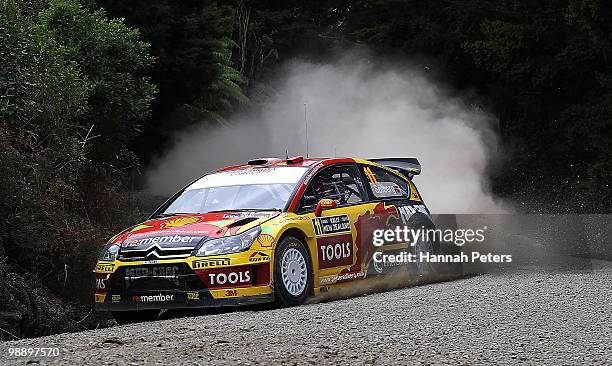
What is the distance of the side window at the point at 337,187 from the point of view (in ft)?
39.5

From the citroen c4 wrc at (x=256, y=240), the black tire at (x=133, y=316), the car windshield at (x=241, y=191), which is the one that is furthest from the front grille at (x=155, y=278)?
the car windshield at (x=241, y=191)

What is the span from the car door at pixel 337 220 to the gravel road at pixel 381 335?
0.70 m

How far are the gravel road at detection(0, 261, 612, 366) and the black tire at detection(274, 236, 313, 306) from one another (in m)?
0.34

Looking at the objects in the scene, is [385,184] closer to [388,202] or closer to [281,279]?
[388,202]

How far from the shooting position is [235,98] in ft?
103

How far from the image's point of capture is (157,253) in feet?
35.2

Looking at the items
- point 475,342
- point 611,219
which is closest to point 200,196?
point 475,342

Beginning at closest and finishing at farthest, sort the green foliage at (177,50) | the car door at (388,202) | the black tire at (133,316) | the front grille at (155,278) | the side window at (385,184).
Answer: the front grille at (155,278) < the black tire at (133,316) < the car door at (388,202) < the side window at (385,184) < the green foliage at (177,50)

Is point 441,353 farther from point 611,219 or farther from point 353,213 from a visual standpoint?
point 611,219

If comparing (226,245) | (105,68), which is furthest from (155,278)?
(105,68)

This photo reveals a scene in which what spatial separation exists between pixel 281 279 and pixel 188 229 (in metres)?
1.05

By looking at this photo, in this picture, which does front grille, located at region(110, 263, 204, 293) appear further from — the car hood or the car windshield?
the car windshield

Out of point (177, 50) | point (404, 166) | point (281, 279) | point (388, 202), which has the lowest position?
point (281, 279)

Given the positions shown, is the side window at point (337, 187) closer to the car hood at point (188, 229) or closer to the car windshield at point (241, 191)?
the car windshield at point (241, 191)
